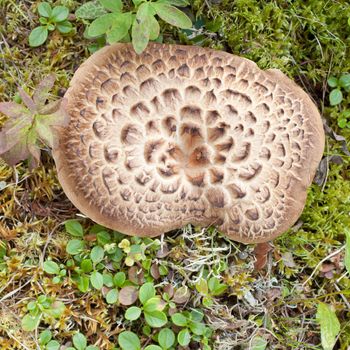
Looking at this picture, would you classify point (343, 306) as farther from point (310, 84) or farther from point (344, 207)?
point (310, 84)

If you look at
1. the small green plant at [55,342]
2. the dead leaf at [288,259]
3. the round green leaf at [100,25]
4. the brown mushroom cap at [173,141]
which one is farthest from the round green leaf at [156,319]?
the round green leaf at [100,25]

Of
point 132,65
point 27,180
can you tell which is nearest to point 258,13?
point 132,65

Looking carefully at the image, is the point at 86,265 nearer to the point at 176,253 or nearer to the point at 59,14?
the point at 176,253

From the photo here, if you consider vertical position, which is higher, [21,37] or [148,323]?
[21,37]

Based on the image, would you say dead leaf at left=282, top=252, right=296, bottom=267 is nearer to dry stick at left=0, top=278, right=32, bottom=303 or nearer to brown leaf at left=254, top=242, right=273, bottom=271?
brown leaf at left=254, top=242, right=273, bottom=271

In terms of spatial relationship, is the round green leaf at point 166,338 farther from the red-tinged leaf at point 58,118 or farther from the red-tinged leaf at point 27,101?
the red-tinged leaf at point 27,101

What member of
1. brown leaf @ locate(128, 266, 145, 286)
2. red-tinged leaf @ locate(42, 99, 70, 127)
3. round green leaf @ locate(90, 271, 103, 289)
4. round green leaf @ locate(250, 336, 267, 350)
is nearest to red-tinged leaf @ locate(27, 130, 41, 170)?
red-tinged leaf @ locate(42, 99, 70, 127)

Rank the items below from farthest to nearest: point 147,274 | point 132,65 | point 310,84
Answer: point 310,84 → point 147,274 → point 132,65
